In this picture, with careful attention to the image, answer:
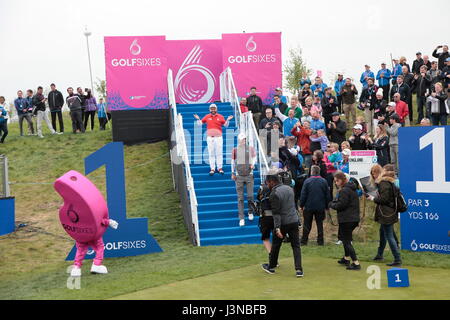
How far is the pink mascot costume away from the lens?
1162 centimetres

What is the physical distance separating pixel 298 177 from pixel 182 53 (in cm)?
963

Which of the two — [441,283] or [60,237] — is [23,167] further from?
[441,283]

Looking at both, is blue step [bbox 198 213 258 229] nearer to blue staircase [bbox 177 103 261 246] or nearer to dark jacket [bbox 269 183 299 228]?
blue staircase [bbox 177 103 261 246]

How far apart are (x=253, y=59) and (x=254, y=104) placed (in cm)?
266

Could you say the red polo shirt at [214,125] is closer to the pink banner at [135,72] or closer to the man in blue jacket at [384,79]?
the pink banner at [135,72]

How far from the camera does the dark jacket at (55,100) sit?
2556 cm

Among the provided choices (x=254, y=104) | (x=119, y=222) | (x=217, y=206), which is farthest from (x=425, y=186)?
(x=254, y=104)

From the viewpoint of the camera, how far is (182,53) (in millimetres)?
23312

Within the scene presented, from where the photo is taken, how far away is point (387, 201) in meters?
11.5

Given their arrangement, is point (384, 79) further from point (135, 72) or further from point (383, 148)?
point (135, 72)

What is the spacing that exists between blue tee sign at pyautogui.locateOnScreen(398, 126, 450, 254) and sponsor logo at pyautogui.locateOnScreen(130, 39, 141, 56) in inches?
467

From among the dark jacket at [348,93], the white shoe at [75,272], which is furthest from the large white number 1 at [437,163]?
the dark jacket at [348,93]

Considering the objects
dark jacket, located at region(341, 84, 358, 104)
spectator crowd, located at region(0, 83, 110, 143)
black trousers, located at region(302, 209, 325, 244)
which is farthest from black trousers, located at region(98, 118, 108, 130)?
black trousers, located at region(302, 209, 325, 244)
